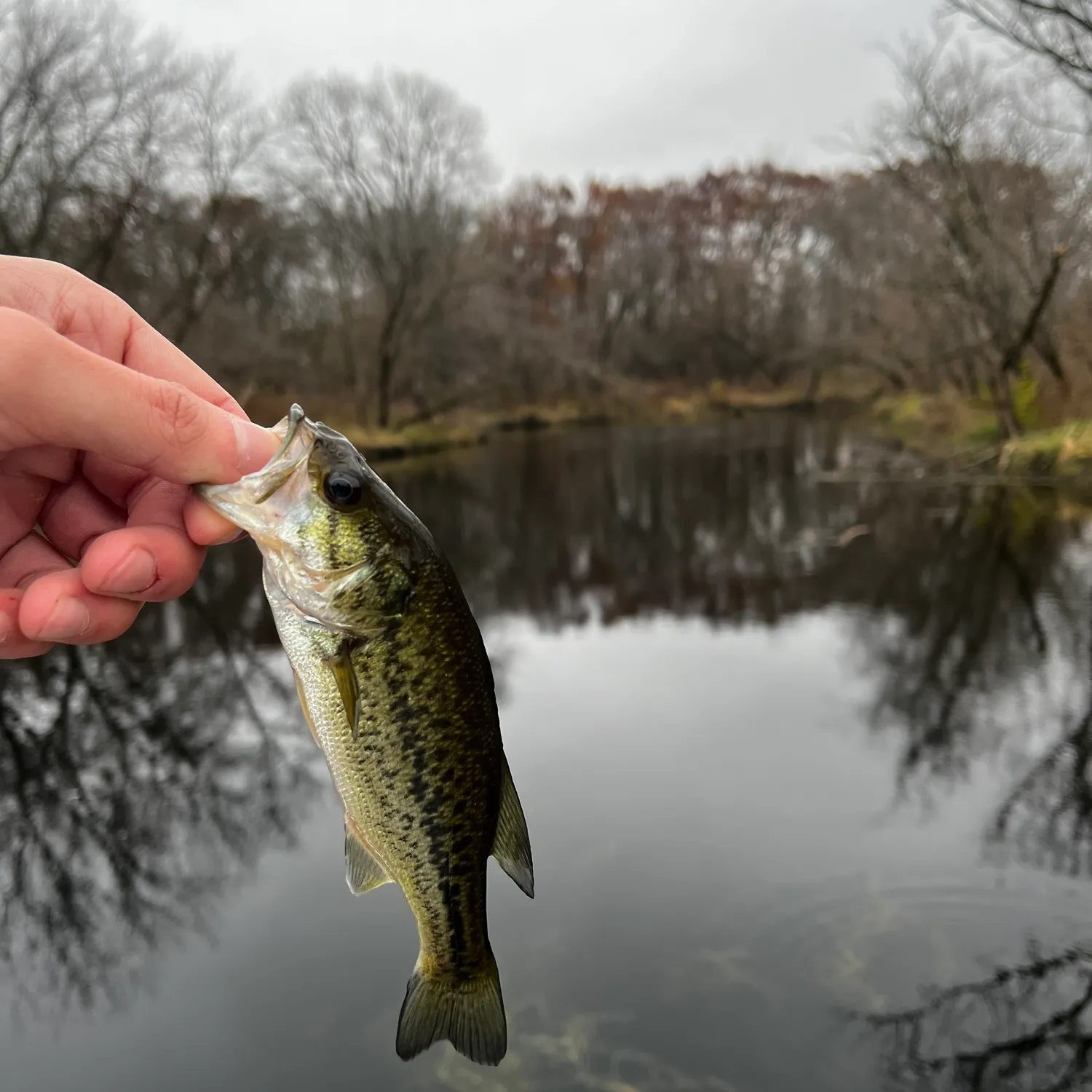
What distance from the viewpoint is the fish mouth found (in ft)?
6.11

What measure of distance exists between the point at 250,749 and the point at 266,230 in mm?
29021

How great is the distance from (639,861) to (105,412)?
4.86 metres

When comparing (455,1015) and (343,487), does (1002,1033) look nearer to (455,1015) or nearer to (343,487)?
(455,1015)

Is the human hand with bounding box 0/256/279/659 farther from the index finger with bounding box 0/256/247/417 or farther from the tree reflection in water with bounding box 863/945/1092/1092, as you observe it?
the tree reflection in water with bounding box 863/945/1092/1092

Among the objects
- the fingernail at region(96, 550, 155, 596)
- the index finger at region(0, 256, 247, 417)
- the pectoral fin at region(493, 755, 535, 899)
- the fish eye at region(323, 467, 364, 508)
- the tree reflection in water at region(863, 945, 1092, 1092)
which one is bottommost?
the tree reflection in water at region(863, 945, 1092, 1092)

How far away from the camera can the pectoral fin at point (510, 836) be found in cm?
196

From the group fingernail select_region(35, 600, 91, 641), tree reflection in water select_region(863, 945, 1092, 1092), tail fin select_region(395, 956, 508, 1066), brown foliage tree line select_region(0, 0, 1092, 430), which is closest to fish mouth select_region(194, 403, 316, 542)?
fingernail select_region(35, 600, 91, 641)

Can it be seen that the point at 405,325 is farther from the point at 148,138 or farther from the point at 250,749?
the point at 250,749

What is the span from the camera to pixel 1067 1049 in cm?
407

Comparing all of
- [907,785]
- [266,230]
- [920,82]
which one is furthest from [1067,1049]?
[266,230]

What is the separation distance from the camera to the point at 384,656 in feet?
6.23

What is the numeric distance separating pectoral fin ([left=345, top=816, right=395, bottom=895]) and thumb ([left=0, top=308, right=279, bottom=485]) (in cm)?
101

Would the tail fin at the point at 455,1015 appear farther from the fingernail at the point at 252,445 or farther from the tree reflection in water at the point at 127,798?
the tree reflection in water at the point at 127,798

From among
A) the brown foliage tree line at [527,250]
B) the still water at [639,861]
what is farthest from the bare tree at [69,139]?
the still water at [639,861]
